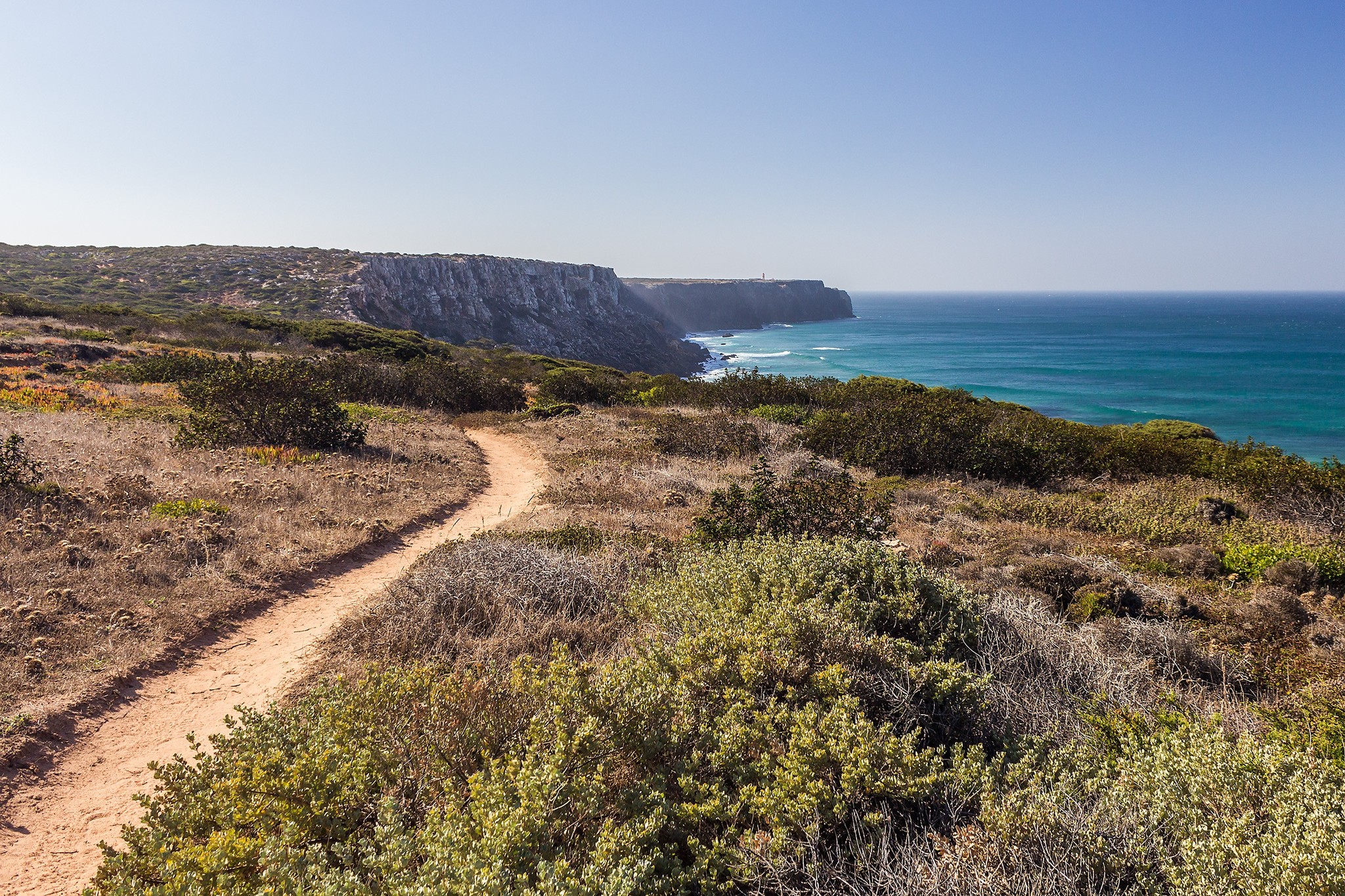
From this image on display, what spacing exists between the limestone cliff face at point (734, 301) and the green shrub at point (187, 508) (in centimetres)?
10012

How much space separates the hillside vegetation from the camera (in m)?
2.66

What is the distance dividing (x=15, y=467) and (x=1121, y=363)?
322ft

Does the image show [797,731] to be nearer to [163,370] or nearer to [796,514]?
[796,514]

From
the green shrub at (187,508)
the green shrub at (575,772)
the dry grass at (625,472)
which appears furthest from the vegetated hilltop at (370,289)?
the green shrub at (575,772)

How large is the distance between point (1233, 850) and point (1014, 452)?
12652mm

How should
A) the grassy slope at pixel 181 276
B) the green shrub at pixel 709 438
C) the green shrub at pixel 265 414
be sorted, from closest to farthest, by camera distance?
1. the green shrub at pixel 265 414
2. the green shrub at pixel 709 438
3. the grassy slope at pixel 181 276

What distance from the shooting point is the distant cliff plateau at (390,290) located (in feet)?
165

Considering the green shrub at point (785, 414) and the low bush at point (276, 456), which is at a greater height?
the green shrub at point (785, 414)

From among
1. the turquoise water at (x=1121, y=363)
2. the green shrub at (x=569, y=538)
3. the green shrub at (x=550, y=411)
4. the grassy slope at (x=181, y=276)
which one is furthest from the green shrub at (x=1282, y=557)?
the grassy slope at (x=181, y=276)

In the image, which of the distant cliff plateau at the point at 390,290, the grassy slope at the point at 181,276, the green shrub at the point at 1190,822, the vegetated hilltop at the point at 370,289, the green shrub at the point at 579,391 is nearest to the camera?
the green shrub at the point at 1190,822

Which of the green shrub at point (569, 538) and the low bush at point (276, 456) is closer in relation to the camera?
the green shrub at point (569, 538)

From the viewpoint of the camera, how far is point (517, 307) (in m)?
72.0

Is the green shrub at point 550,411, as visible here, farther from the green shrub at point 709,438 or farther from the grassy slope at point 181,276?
the grassy slope at point 181,276

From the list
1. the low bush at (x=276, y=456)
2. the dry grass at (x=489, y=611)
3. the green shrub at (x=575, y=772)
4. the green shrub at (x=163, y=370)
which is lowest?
the dry grass at (x=489, y=611)
